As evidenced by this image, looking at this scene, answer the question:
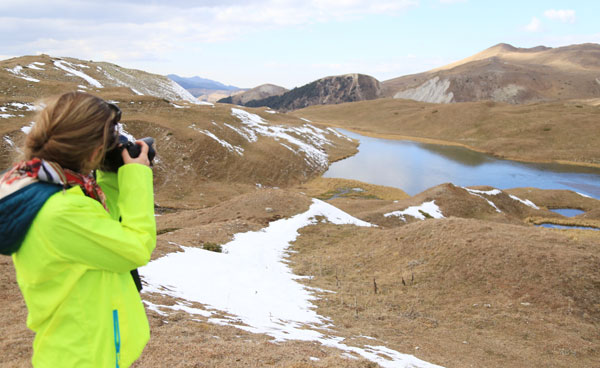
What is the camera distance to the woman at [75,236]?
2.02 meters

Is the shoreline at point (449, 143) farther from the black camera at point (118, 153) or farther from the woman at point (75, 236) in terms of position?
the woman at point (75, 236)

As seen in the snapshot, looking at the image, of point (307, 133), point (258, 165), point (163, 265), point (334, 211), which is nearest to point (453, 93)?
point (307, 133)

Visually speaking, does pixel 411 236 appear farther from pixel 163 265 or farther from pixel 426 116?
pixel 426 116

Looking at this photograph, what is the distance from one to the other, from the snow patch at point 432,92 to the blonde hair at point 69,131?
14806 centimetres

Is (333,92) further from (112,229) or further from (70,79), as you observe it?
(112,229)

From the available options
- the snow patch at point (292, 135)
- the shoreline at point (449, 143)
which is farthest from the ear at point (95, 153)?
the shoreline at point (449, 143)

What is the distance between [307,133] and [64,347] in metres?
61.8

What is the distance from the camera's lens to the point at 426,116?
318ft

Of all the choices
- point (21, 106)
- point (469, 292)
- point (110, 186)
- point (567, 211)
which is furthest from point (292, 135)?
point (110, 186)

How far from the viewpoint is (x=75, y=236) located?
81.0 inches

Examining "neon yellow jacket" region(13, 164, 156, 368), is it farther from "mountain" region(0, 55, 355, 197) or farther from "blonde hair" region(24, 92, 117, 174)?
"mountain" region(0, 55, 355, 197)

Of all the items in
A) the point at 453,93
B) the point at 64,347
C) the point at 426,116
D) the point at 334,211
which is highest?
the point at 453,93

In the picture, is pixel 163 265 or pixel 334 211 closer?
pixel 163 265

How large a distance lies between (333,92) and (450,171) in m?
127
